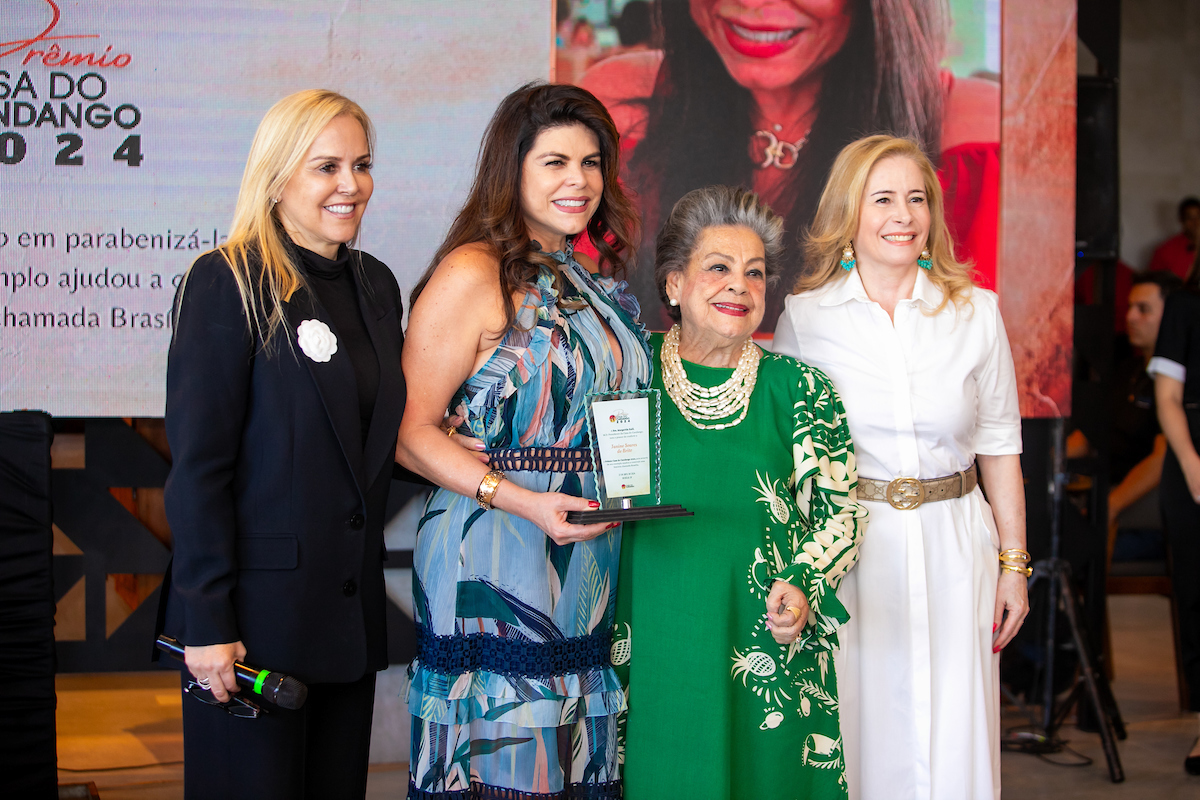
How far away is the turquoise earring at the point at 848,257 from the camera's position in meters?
2.58

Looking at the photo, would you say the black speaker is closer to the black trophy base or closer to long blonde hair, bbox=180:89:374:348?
the black trophy base

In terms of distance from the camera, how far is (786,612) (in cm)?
210

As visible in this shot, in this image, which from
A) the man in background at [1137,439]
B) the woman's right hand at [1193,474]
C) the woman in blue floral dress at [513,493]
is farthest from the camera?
the man in background at [1137,439]

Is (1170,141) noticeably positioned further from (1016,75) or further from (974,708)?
(974,708)

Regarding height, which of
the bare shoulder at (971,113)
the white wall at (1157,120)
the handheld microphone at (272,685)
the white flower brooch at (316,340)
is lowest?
the handheld microphone at (272,685)

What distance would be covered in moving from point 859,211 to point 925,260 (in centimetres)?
22

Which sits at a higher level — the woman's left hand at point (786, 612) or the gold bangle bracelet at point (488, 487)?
the gold bangle bracelet at point (488, 487)

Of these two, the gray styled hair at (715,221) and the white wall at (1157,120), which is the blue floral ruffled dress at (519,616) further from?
the white wall at (1157,120)

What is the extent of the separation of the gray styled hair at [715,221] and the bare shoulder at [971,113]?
2119 mm

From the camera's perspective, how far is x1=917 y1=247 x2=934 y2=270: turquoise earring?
→ 2584 millimetres

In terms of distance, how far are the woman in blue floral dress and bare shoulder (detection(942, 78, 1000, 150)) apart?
2384 millimetres

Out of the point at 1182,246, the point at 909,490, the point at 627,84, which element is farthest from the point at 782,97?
the point at 1182,246

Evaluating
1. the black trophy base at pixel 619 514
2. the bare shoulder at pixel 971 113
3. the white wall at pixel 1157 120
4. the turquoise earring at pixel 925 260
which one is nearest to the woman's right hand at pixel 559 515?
the black trophy base at pixel 619 514

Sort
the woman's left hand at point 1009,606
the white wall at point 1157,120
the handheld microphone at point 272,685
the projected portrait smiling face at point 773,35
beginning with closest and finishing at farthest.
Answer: the handheld microphone at point 272,685
the woman's left hand at point 1009,606
the projected portrait smiling face at point 773,35
the white wall at point 1157,120
